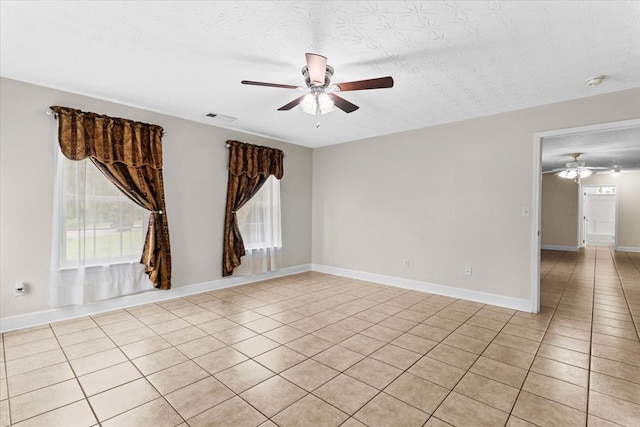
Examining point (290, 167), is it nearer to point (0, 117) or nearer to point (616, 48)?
point (0, 117)

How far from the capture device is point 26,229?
3195 millimetres

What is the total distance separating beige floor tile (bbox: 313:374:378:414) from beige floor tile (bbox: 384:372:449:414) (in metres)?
0.16

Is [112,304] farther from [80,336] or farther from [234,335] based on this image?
[234,335]

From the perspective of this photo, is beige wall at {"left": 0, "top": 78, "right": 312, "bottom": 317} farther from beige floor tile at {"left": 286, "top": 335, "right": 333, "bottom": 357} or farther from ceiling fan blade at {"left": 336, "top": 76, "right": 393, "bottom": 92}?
ceiling fan blade at {"left": 336, "top": 76, "right": 393, "bottom": 92}

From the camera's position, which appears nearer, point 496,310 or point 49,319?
point 49,319

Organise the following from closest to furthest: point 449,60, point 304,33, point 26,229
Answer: point 304,33 → point 449,60 → point 26,229

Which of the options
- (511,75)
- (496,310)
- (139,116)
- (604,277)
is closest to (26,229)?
(139,116)

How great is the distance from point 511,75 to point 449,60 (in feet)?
2.53

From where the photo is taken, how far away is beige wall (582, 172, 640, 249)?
9273 millimetres

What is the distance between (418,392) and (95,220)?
3.87 meters

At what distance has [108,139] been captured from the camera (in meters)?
3.60

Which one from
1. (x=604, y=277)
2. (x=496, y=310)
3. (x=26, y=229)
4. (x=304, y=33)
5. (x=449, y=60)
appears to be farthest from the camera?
(x=604, y=277)

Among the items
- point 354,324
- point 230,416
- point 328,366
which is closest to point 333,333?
point 354,324

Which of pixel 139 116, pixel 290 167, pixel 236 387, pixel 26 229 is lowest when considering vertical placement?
pixel 236 387
